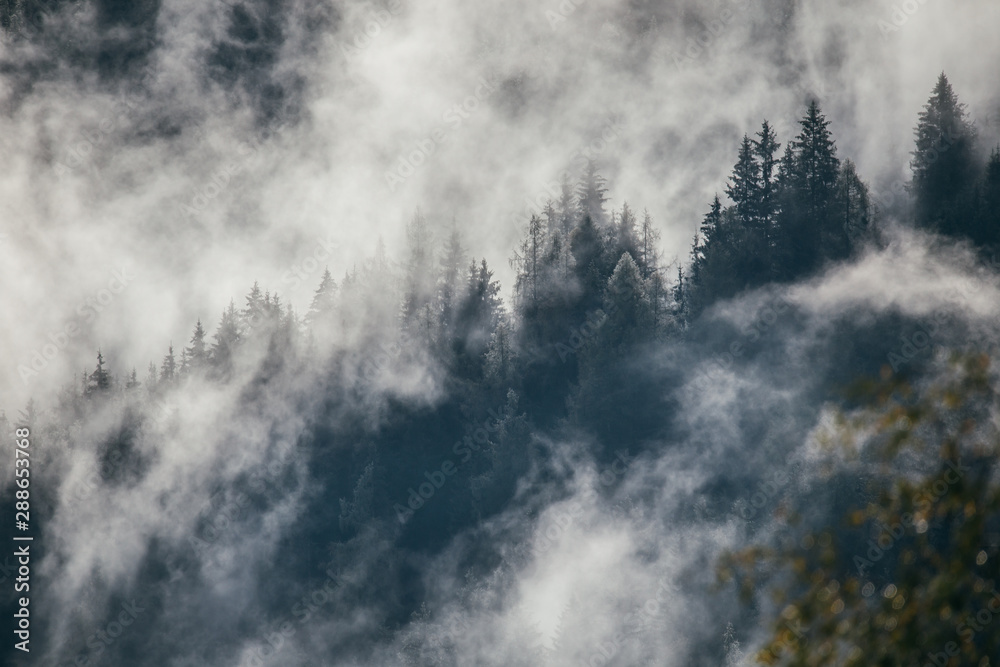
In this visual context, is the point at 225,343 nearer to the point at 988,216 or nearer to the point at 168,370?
the point at 168,370

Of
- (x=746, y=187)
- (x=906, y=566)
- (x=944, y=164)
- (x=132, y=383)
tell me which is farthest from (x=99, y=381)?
(x=906, y=566)

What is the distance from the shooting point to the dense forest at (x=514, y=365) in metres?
102

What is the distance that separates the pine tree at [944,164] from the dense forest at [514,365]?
180 mm

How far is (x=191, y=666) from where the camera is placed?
100688 millimetres

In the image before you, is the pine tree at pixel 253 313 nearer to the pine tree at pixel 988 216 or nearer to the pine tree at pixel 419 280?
the pine tree at pixel 419 280

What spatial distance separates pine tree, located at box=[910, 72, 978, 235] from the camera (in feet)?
339

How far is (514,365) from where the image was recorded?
108562mm

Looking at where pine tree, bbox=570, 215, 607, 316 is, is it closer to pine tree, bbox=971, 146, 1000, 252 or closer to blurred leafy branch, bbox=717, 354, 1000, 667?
pine tree, bbox=971, 146, 1000, 252

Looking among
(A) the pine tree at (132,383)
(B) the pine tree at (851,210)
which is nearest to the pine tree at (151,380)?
(A) the pine tree at (132,383)

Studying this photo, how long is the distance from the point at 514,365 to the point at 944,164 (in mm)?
48431

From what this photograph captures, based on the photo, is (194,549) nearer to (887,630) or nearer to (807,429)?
(807,429)

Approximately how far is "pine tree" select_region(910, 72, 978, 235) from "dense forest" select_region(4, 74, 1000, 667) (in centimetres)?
18

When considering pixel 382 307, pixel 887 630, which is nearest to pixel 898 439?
pixel 887 630

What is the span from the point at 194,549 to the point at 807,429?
221 ft
